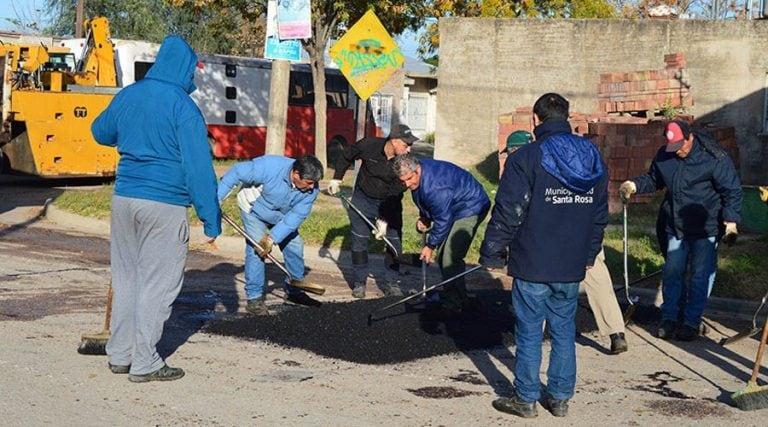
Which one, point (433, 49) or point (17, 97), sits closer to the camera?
point (17, 97)

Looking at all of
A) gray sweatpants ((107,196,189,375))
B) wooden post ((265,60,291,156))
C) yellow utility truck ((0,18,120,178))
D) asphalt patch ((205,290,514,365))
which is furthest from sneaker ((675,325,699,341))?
yellow utility truck ((0,18,120,178))

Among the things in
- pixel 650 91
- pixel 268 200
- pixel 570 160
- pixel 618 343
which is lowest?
pixel 618 343

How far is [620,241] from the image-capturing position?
1397 cm

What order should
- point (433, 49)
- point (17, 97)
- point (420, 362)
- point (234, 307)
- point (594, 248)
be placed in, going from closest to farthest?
point (594, 248) → point (420, 362) → point (234, 307) → point (17, 97) → point (433, 49)

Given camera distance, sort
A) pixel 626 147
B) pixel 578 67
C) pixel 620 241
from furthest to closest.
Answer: pixel 578 67 → pixel 626 147 → pixel 620 241

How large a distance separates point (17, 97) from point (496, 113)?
29.8 feet

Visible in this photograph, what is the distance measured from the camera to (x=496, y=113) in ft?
73.8

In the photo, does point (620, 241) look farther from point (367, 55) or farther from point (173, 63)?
point (173, 63)

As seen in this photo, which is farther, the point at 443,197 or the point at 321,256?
the point at 321,256

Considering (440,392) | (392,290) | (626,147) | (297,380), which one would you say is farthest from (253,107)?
(440,392)

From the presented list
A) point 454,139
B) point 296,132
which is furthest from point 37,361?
point 296,132

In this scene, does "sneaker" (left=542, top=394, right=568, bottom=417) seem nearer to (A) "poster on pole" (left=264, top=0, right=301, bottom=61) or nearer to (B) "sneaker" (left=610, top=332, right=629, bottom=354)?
(B) "sneaker" (left=610, top=332, right=629, bottom=354)

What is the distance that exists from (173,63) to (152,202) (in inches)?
36.6

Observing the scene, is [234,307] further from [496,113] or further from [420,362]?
[496,113]
